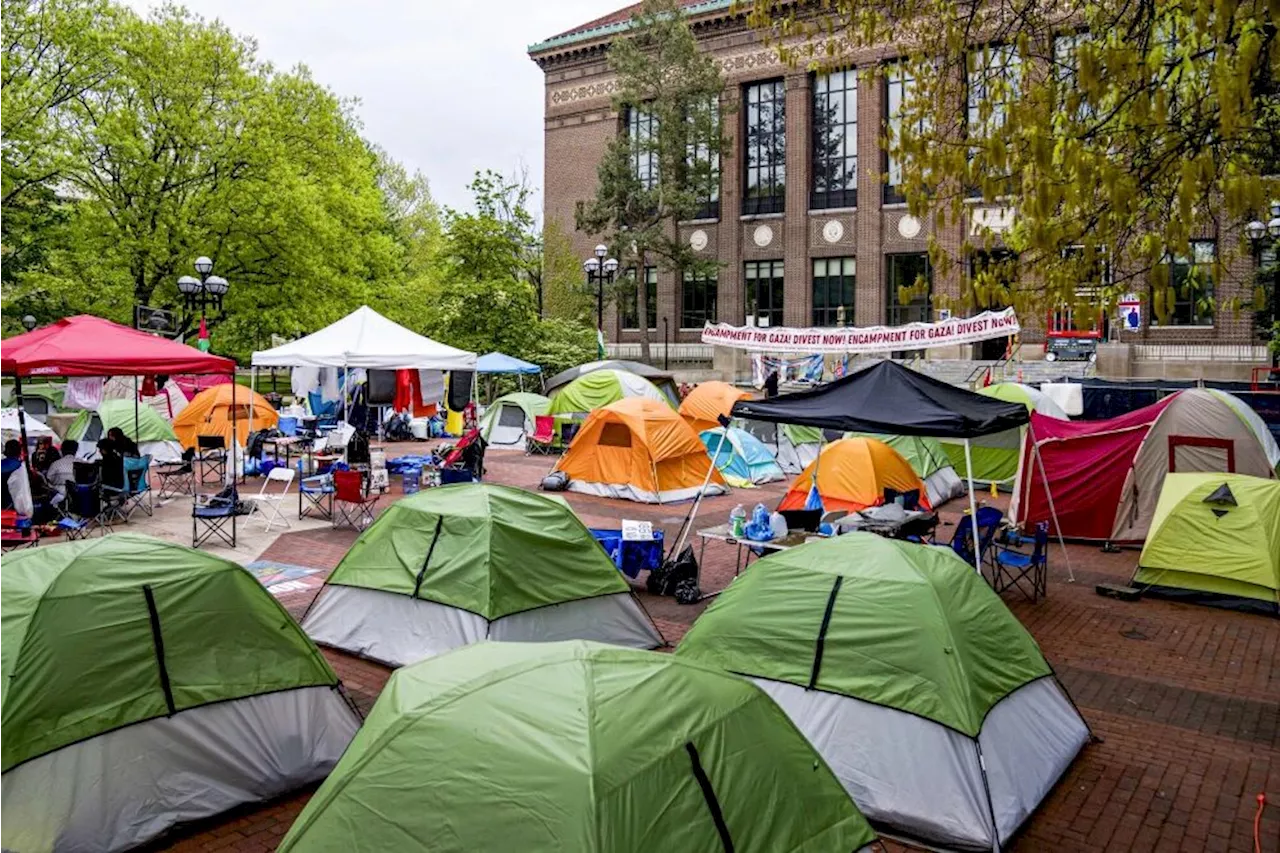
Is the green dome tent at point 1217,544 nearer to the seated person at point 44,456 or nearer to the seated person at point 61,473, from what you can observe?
the seated person at point 61,473

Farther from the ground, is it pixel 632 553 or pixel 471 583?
pixel 471 583

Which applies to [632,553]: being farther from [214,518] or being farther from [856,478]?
[214,518]

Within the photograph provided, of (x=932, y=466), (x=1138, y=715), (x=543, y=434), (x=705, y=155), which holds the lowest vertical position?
(x=1138, y=715)

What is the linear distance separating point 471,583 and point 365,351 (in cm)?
995

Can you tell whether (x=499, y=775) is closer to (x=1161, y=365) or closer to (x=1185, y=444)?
(x=1185, y=444)

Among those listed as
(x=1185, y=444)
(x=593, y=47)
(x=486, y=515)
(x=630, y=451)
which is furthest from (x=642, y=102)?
(x=486, y=515)

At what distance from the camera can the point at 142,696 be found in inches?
223

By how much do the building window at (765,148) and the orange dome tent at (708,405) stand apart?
23344 millimetres

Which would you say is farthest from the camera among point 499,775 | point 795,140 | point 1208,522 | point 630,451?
point 795,140

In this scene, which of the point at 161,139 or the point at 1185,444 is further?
the point at 161,139

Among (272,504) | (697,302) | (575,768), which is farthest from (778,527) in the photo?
(697,302)

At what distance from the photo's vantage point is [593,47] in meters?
47.3

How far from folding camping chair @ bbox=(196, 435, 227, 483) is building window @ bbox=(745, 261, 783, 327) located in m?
28.4

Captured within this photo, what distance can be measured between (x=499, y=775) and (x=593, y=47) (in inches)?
1896
